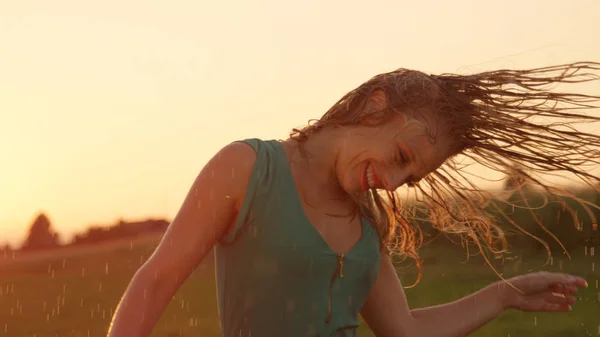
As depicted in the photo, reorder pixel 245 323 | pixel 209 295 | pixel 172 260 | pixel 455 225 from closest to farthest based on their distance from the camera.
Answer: pixel 172 260, pixel 245 323, pixel 455 225, pixel 209 295

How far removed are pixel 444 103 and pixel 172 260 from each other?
1233mm

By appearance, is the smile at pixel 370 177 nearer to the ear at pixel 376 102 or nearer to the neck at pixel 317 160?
the neck at pixel 317 160

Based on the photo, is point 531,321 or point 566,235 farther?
point 566,235

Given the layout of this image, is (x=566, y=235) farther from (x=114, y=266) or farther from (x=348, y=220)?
(x=348, y=220)

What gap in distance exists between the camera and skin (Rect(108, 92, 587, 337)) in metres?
3.29

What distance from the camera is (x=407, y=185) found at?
386 centimetres

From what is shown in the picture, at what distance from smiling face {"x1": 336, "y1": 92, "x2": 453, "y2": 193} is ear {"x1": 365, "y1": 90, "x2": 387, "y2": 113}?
0.01 m

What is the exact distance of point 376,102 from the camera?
12.2ft

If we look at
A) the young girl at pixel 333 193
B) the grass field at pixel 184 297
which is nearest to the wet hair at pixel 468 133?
the young girl at pixel 333 193

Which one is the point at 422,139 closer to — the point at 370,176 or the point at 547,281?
the point at 370,176

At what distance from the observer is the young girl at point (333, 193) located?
3.40 m

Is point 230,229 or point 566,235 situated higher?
point 230,229

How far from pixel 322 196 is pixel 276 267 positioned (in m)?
0.35

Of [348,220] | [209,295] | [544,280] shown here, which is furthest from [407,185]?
[209,295]
